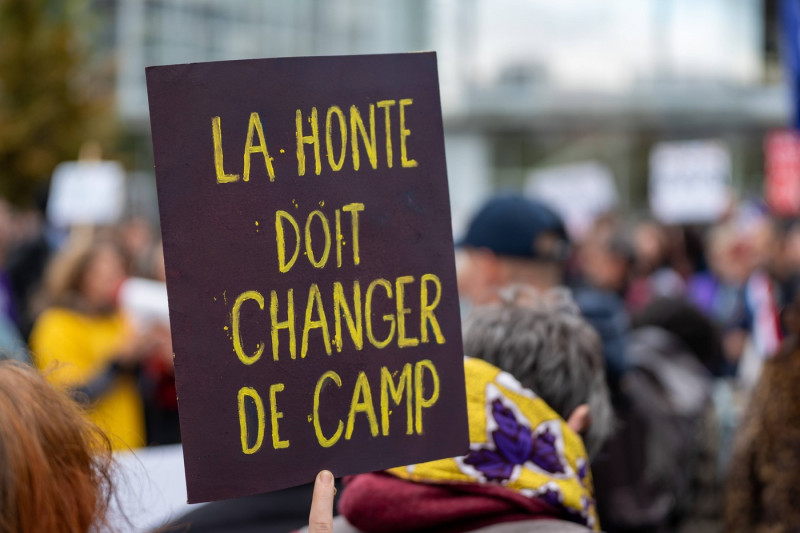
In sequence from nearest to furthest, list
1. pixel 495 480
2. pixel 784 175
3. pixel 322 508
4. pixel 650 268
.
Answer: pixel 322 508
pixel 495 480
pixel 650 268
pixel 784 175

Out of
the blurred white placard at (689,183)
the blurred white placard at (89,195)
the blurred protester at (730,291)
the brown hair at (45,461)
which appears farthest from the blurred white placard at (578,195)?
the brown hair at (45,461)

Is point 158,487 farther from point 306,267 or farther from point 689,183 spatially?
point 689,183

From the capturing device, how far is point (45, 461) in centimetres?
117

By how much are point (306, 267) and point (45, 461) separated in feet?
1.54

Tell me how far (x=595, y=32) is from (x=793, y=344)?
21463mm

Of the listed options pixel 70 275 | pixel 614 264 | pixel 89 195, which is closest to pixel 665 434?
pixel 70 275

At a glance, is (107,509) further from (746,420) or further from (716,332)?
(716,332)

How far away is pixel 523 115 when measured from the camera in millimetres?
22734

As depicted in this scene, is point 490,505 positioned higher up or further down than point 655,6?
further down

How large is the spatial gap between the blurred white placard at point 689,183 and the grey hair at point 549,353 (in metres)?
7.74

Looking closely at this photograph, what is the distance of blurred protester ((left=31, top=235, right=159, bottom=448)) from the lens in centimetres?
431

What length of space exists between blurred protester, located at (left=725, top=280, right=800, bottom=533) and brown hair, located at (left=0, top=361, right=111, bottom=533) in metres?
1.80

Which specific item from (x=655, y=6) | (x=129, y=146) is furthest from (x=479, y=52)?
(x=129, y=146)

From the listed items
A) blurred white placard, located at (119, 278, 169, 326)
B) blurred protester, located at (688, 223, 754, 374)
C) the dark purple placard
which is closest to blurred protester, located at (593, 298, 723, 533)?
the dark purple placard
